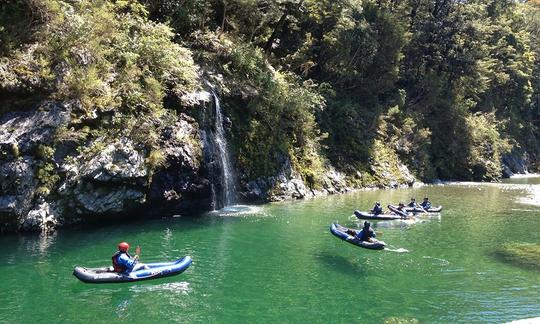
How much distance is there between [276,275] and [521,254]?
11.7 metres

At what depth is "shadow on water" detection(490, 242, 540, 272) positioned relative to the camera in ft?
65.5

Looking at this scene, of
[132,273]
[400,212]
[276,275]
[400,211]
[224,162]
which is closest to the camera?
[132,273]

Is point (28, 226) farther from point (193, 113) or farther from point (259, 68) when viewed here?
point (259, 68)

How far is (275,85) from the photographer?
116ft

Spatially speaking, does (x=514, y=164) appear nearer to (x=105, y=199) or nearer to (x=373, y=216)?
(x=373, y=216)

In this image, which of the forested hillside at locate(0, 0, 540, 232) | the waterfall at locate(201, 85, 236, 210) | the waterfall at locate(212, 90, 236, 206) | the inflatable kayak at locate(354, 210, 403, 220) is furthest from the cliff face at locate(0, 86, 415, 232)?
the inflatable kayak at locate(354, 210, 403, 220)

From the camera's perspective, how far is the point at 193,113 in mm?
29062

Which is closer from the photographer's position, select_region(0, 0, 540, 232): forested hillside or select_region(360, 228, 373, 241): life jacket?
select_region(360, 228, 373, 241): life jacket

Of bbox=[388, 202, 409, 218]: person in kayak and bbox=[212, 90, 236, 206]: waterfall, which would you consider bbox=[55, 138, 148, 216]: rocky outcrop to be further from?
bbox=[388, 202, 409, 218]: person in kayak

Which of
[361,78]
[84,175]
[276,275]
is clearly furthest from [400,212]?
[361,78]

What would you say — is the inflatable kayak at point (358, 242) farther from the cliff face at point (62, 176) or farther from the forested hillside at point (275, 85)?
the cliff face at point (62, 176)

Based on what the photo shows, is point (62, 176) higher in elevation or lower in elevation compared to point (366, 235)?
higher

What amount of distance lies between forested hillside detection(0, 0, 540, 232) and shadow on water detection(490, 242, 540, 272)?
16255 millimetres

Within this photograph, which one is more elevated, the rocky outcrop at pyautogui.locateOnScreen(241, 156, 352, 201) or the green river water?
the rocky outcrop at pyautogui.locateOnScreen(241, 156, 352, 201)
